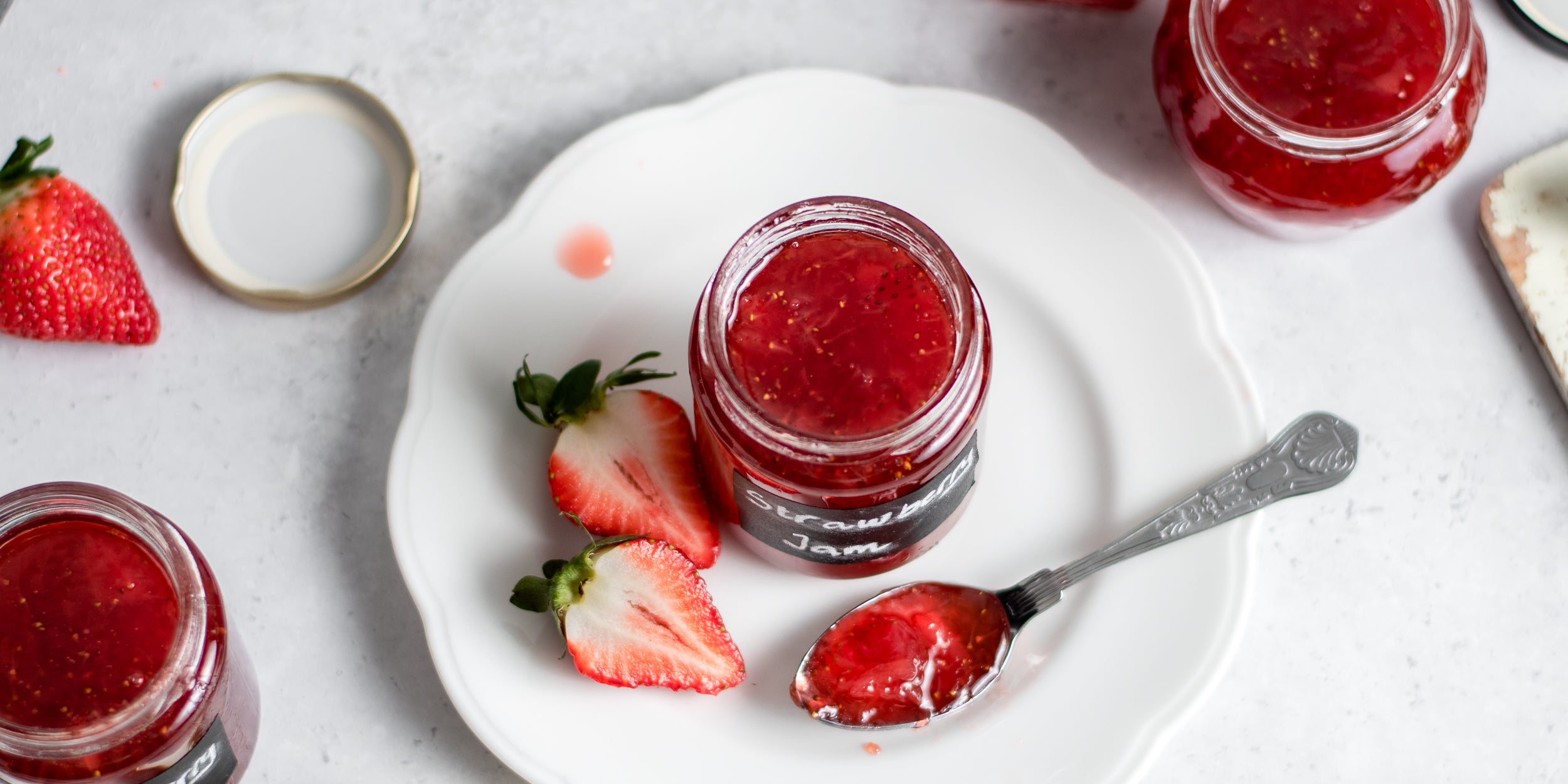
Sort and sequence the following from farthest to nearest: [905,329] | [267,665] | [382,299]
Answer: [382,299] < [267,665] < [905,329]

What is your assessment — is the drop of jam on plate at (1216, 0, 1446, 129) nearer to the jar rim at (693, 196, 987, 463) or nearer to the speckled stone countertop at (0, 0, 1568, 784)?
the speckled stone countertop at (0, 0, 1568, 784)

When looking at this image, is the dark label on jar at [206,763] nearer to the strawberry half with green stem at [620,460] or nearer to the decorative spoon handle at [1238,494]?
the strawberry half with green stem at [620,460]

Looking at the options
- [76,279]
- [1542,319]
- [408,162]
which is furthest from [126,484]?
[1542,319]

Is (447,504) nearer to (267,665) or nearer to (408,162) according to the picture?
(267,665)

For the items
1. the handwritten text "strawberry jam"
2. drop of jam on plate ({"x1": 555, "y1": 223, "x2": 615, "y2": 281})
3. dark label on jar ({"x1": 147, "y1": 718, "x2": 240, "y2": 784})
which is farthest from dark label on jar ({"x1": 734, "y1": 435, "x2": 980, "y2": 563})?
dark label on jar ({"x1": 147, "y1": 718, "x2": 240, "y2": 784})

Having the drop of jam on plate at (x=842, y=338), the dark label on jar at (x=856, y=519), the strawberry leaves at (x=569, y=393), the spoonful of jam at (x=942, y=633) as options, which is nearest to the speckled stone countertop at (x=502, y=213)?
the spoonful of jam at (x=942, y=633)

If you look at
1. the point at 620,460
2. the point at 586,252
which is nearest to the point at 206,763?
the point at 620,460
